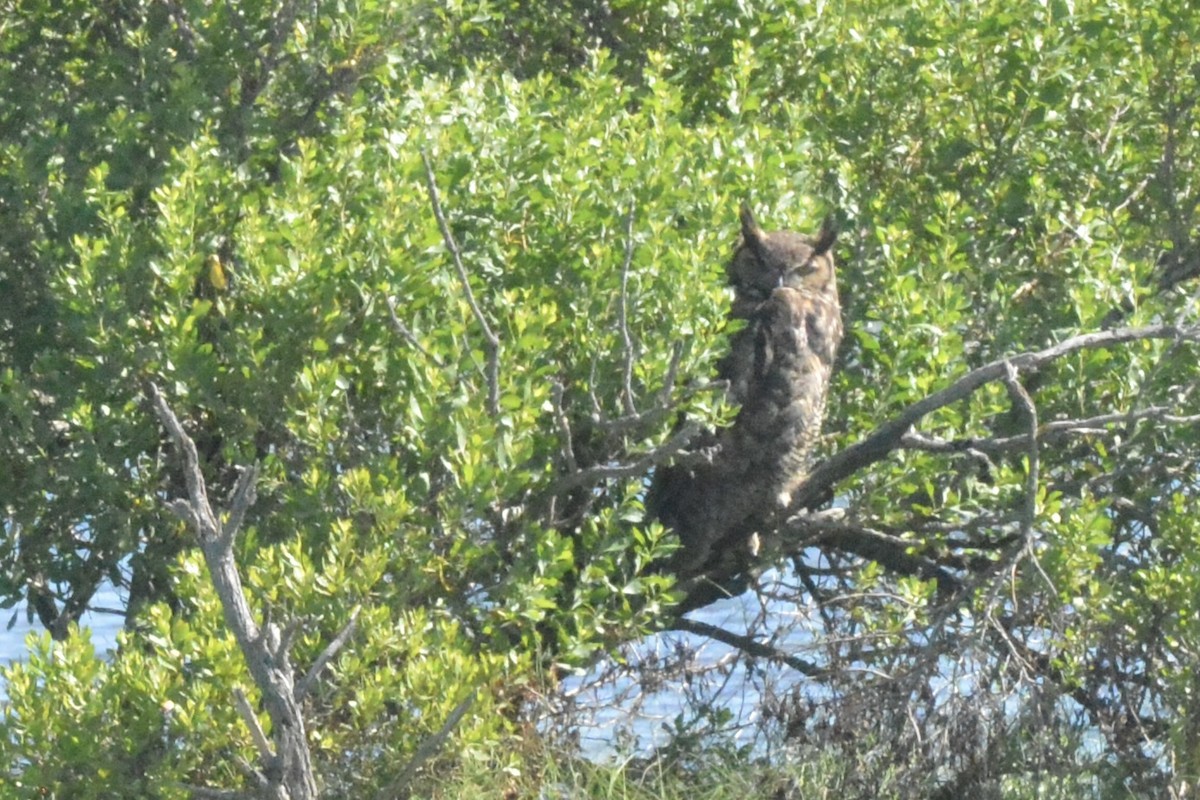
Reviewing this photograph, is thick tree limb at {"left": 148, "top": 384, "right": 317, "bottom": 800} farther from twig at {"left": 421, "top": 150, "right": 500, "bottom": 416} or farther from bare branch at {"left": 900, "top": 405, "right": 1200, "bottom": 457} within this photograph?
bare branch at {"left": 900, "top": 405, "right": 1200, "bottom": 457}

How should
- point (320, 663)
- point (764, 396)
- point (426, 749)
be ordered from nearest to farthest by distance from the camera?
point (320, 663)
point (426, 749)
point (764, 396)

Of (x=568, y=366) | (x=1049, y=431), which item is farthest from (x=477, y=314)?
(x=1049, y=431)

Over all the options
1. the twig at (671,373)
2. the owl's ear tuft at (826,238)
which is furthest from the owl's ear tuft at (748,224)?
the twig at (671,373)

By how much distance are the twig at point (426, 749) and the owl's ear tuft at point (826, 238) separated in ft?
6.00

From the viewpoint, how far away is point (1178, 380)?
4852 millimetres

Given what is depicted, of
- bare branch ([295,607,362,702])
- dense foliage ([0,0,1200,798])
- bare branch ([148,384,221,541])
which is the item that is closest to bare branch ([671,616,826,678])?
dense foliage ([0,0,1200,798])

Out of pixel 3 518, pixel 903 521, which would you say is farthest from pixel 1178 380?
pixel 3 518

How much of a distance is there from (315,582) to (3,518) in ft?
4.26

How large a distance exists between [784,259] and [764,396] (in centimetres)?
43

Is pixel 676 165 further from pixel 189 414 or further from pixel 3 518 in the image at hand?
pixel 3 518

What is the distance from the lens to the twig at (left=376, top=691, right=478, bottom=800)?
3414 millimetres

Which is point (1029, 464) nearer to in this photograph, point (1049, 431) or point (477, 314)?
point (1049, 431)

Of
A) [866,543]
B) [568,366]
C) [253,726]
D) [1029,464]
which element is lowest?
[253,726]

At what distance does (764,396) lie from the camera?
471 cm
